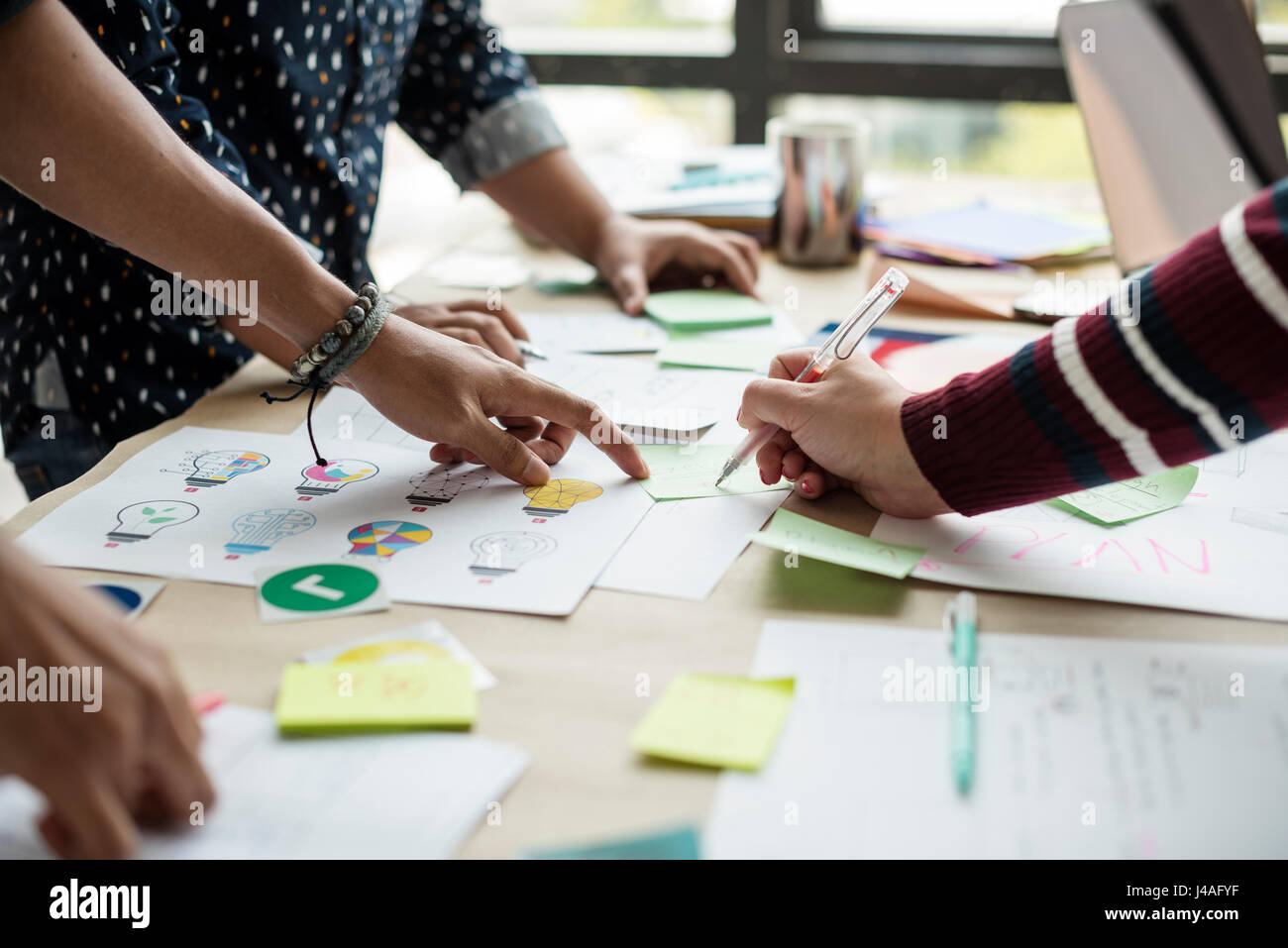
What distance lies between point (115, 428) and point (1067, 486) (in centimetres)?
87

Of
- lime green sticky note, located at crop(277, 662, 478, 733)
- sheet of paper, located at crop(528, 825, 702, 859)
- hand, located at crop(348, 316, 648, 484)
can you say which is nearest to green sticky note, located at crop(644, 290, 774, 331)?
hand, located at crop(348, 316, 648, 484)

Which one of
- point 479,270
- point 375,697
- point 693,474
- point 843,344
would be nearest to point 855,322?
point 843,344

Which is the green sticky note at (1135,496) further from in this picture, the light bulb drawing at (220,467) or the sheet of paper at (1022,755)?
the light bulb drawing at (220,467)

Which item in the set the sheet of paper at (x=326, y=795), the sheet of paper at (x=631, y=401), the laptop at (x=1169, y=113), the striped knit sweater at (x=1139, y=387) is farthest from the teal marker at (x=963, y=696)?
the laptop at (x=1169, y=113)

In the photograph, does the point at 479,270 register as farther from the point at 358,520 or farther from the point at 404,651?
the point at 404,651

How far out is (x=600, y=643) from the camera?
25.5 inches

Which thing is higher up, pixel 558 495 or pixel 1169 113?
pixel 1169 113

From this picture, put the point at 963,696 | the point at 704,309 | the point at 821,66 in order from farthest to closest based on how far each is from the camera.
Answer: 1. the point at 821,66
2. the point at 704,309
3. the point at 963,696

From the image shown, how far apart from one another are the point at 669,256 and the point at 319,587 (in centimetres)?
78

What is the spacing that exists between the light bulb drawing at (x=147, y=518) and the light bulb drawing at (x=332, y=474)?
3.2 inches

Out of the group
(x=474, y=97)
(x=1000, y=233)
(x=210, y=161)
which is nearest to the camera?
(x=210, y=161)

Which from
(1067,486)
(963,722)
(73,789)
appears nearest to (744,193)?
(1067,486)

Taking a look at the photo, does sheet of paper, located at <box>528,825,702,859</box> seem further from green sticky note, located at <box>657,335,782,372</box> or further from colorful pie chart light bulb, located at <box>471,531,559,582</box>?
green sticky note, located at <box>657,335,782,372</box>

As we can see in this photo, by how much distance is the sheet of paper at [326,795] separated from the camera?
0.49 m
